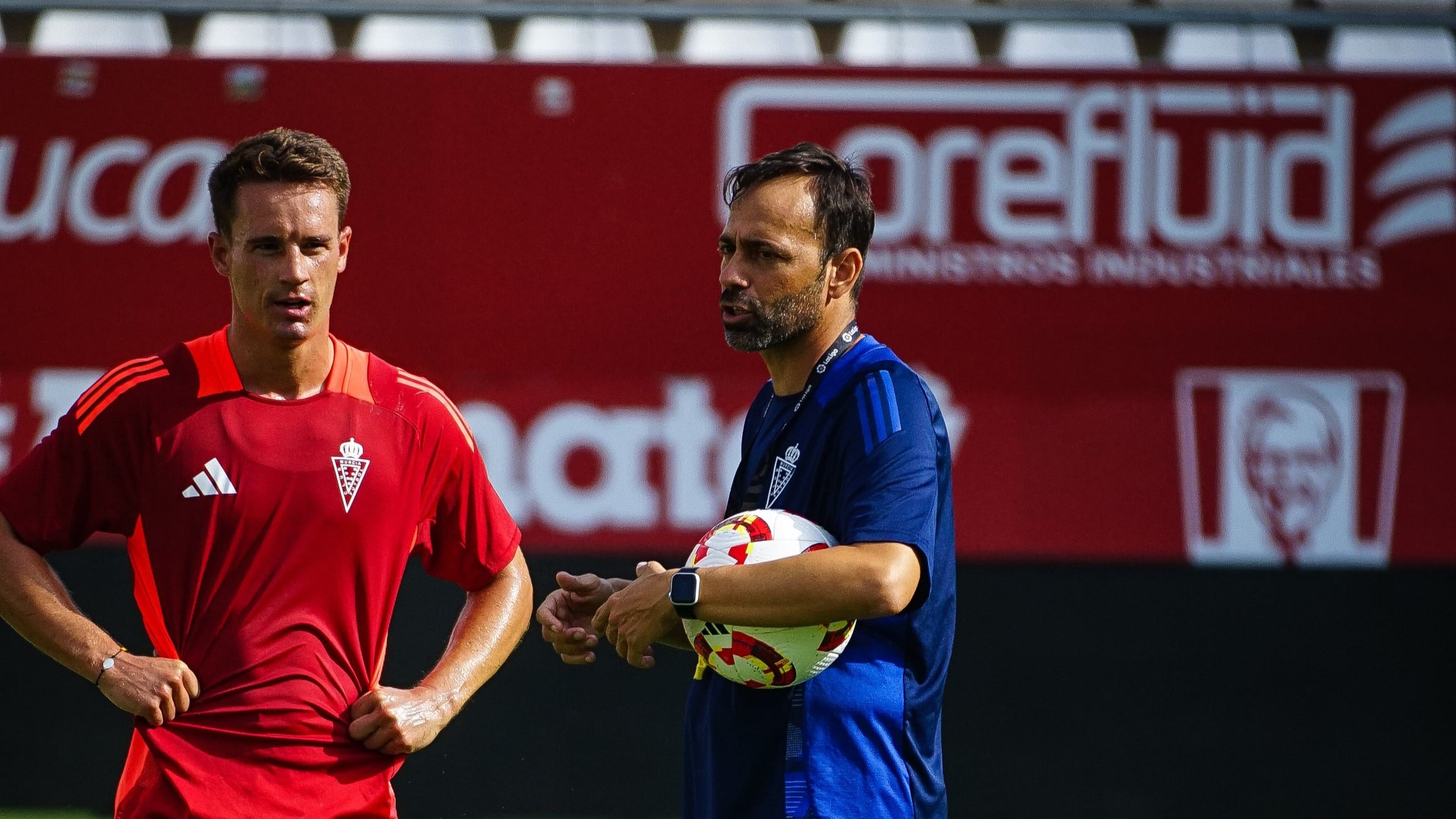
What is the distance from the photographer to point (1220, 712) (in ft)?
23.5

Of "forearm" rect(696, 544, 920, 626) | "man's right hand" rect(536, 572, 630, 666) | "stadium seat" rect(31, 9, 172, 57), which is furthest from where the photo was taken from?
"stadium seat" rect(31, 9, 172, 57)

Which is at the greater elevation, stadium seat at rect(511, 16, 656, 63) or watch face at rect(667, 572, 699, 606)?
stadium seat at rect(511, 16, 656, 63)

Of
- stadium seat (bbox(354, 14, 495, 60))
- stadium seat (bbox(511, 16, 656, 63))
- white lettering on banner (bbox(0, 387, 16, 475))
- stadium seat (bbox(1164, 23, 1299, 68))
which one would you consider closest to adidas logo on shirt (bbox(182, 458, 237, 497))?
white lettering on banner (bbox(0, 387, 16, 475))

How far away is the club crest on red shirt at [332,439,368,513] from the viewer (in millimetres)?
3283

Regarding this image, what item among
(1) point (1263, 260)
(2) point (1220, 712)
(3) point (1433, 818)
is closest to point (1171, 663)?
(2) point (1220, 712)

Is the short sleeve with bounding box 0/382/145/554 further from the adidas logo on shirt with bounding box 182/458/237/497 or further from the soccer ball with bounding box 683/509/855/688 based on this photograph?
the soccer ball with bounding box 683/509/855/688

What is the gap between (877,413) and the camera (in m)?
3.00

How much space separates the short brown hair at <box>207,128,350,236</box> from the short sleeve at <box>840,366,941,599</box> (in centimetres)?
127

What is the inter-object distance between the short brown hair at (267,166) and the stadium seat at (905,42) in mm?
4606

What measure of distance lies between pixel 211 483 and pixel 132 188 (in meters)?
4.52

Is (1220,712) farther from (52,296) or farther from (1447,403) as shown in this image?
(52,296)

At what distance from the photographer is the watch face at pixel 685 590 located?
2891 millimetres

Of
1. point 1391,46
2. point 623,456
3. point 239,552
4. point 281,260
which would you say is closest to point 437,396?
point 281,260

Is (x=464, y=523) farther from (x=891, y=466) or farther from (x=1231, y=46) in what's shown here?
(x=1231, y=46)
